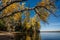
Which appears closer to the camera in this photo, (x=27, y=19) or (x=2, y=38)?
(x=2, y=38)

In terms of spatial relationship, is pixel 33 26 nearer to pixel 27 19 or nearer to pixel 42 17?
pixel 27 19

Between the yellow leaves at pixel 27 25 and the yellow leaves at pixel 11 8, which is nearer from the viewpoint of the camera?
the yellow leaves at pixel 11 8

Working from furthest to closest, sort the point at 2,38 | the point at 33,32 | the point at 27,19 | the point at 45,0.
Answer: the point at 33,32 → the point at 27,19 → the point at 45,0 → the point at 2,38

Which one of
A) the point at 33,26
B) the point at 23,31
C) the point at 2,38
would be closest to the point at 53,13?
the point at 2,38

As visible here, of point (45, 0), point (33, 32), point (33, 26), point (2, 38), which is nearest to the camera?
point (2, 38)

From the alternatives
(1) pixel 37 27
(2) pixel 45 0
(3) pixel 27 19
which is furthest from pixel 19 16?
(2) pixel 45 0

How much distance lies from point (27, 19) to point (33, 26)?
99 centimetres

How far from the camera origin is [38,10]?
841 cm

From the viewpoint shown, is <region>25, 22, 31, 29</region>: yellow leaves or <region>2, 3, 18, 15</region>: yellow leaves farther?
<region>25, 22, 31, 29</region>: yellow leaves

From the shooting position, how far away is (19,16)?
11391mm

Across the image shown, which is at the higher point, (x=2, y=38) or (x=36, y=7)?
(x=36, y=7)

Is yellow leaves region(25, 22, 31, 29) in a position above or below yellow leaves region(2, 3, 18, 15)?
below

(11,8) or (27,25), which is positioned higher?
(11,8)

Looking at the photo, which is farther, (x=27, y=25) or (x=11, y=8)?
(x=27, y=25)
